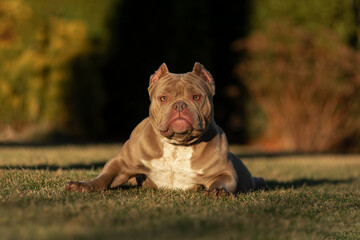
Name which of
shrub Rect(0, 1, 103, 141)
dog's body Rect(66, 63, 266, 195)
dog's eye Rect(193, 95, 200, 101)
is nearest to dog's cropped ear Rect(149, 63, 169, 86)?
dog's body Rect(66, 63, 266, 195)

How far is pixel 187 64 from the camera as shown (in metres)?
14.7

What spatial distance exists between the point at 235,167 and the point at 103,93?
997 centimetres

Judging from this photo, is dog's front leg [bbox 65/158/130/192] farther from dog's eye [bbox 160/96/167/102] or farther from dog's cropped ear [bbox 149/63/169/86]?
dog's cropped ear [bbox 149/63/169/86]

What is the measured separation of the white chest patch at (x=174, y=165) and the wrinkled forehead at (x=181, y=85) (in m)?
0.46

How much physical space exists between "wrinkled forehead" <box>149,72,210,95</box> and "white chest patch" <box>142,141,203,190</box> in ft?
1.52

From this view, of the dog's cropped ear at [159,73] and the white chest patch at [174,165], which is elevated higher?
the dog's cropped ear at [159,73]

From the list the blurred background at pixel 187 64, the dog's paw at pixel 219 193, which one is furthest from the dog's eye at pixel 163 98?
the blurred background at pixel 187 64

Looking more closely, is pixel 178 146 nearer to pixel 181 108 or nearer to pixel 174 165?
pixel 174 165

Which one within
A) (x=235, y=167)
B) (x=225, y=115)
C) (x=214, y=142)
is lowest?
(x=225, y=115)

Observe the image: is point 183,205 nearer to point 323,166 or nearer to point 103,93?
point 323,166

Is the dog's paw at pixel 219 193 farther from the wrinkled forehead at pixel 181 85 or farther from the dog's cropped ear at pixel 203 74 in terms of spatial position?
the dog's cropped ear at pixel 203 74

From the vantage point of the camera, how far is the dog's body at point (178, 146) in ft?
13.7

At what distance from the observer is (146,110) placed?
576 inches

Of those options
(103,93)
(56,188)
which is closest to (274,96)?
(103,93)
